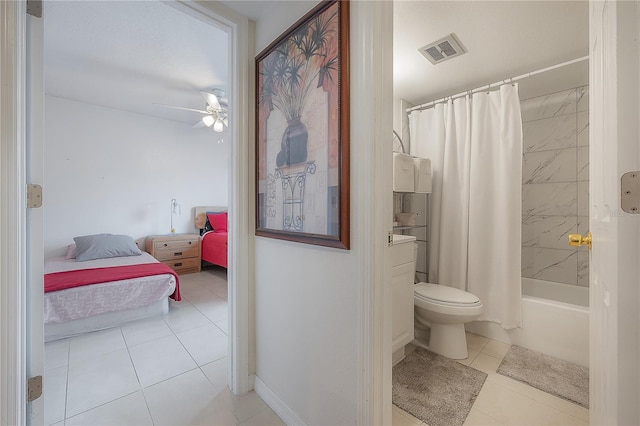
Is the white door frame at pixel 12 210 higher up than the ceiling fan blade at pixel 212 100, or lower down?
lower down

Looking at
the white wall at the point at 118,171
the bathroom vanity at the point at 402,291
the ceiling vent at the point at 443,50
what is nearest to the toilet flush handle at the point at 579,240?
the bathroom vanity at the point at 402,291

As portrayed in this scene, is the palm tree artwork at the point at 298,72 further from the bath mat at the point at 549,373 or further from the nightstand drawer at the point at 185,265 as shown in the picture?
the nightstand drawer at the point at 185,265

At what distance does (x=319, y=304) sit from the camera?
1.22m

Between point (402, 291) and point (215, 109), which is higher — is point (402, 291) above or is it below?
below

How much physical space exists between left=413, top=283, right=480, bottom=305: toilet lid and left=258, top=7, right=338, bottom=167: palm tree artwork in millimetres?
1462

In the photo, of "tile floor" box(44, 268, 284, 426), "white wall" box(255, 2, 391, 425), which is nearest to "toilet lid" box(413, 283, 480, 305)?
"white wall" box(255, 2, 391, 425)

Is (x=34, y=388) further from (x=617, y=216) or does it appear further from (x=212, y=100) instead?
(x=212, y=100)

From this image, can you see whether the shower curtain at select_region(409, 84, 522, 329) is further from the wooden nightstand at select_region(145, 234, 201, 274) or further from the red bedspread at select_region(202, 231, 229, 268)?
the wooden nightstand at select_region(145, 234, 201, 274)

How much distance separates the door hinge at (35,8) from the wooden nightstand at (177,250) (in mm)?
3348

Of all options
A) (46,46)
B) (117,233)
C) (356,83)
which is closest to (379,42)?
(356,83)

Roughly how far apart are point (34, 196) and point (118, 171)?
3419 mm

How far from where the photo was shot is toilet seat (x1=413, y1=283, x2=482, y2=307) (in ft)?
6.17

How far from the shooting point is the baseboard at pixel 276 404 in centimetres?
134

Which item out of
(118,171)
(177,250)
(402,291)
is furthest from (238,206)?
(118,171)
